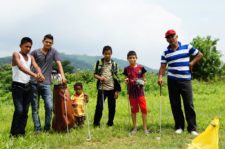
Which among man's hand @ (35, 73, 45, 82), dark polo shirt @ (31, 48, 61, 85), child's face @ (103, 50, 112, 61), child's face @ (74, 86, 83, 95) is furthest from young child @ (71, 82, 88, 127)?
man's hand @ (35, 73, 45, 82)

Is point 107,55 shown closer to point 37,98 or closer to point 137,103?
point 137,103

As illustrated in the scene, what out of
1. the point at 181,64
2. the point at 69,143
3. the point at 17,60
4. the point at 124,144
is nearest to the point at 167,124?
the point at 181,64

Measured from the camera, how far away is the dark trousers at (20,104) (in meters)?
7.30

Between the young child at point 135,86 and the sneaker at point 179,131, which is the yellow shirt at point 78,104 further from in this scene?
the sneaker at point 179,131

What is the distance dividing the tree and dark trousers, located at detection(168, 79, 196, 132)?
92.6 feet

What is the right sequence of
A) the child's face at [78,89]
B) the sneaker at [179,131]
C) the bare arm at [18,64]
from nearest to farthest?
the bare arm at [18,64] → the sneaker at [179,131] → the child's face at [78,89]

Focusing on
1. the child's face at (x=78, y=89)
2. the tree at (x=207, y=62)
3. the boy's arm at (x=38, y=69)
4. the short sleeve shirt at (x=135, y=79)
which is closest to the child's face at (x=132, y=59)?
the short sleeve shirt at (x=135, y=79)

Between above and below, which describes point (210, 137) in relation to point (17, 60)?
below

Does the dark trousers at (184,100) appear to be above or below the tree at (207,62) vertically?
below

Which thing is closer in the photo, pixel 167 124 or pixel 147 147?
pixel 147 147

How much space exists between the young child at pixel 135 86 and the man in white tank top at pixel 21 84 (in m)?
2.05

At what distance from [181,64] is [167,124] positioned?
76.9 inches

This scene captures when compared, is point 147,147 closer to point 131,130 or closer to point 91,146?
point 91,146

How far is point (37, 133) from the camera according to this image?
781 centimetres
